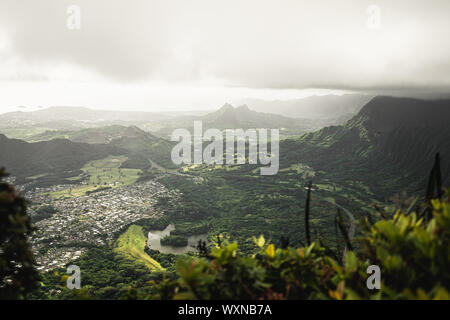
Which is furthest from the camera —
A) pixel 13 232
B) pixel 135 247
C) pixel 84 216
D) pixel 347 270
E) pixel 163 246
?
pixel 84 216

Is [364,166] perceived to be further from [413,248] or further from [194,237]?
[413,248]

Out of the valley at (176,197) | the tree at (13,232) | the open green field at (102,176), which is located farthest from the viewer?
the open green field at (102,176)

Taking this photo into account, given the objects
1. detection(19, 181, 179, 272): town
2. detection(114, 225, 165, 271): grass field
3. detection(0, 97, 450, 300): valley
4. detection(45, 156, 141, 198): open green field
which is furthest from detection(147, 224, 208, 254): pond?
detection(45, 156, 141, 198): open green field

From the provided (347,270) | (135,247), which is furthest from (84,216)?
(347,270)

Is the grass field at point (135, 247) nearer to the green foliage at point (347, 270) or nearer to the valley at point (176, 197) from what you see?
the valley at point (176, 197)

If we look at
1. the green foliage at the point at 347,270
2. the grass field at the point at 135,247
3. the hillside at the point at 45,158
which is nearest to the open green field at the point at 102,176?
the hillside at the point at 45,158

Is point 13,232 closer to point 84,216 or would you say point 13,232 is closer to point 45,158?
point 84,216
